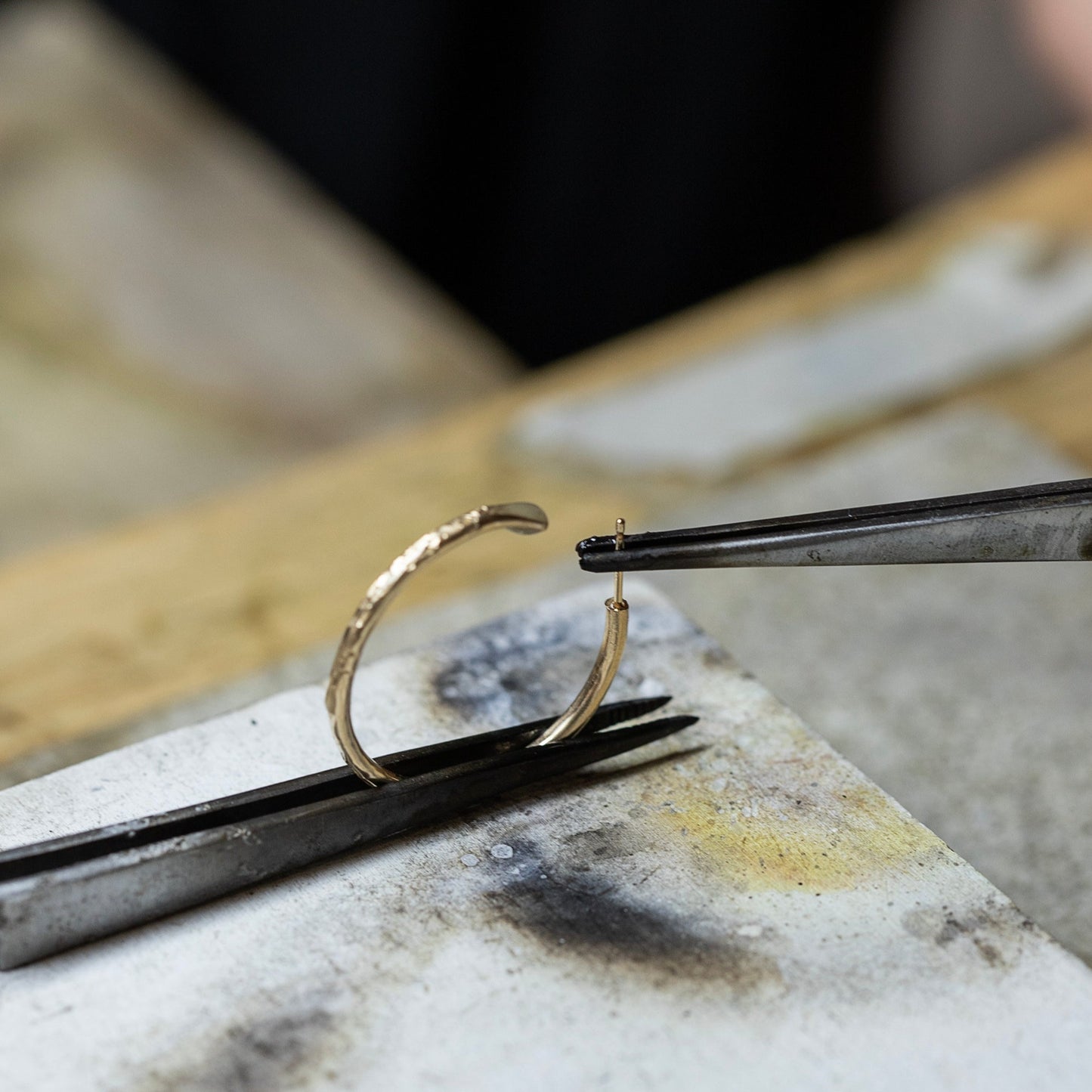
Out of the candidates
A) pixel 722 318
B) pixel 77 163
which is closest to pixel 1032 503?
pixel 722 318

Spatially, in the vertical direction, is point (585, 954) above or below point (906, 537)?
below

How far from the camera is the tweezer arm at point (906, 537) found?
21.2 inches

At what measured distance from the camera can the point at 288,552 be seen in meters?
1.00

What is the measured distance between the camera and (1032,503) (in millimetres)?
539

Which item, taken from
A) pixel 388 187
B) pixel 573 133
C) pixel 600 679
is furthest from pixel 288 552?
pixel 388 187

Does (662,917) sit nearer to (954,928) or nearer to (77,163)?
(954,928)

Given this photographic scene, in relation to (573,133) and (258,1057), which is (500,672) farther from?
(573,133)

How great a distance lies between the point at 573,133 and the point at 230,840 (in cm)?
180

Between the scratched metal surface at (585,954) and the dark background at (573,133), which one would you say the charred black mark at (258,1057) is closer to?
the scratched metal surface at (585,954)

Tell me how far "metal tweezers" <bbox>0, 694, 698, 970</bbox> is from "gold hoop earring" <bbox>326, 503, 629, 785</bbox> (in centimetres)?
1

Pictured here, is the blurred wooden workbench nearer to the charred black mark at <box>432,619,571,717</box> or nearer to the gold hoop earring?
the charred black mark at <box>432,619,571,717</box>

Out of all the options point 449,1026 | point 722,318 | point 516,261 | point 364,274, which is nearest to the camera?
point 449,1026

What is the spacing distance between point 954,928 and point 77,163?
5.95ft

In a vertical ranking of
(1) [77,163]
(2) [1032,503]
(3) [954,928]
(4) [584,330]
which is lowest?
(4) [584,330]
